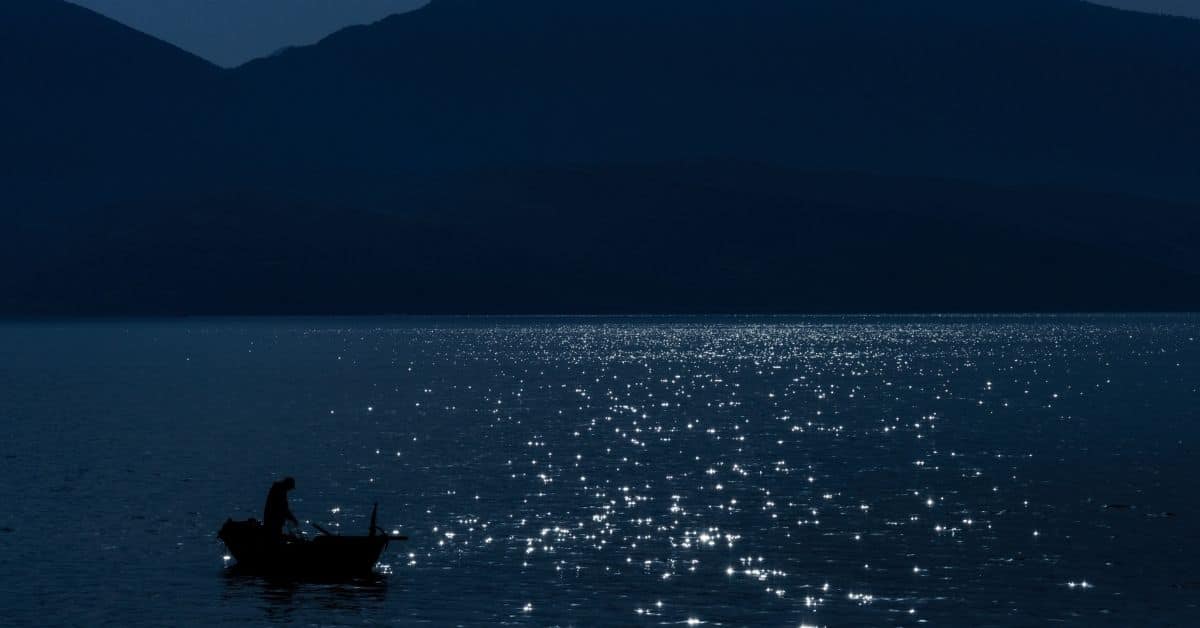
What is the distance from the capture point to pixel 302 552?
139 ft

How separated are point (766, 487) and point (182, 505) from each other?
1974 centimetres

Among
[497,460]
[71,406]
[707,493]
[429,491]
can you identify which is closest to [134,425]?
[71,406]

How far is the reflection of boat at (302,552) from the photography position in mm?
42125

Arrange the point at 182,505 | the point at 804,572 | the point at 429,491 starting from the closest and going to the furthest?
the point at 804,572, the point at 182,505, the point at 429,491

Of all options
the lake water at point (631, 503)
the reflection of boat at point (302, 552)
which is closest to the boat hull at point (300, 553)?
the reflection of boat at point (302, 552)

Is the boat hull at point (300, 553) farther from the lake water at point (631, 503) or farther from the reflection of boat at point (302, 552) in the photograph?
the lake water at point (631, 503)

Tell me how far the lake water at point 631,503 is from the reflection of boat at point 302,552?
75 cm

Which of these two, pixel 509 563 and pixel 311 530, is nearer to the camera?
pixel 509 563

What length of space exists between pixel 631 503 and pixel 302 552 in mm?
15744

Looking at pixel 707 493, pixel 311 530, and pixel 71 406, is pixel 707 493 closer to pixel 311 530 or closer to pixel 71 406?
pixel 311 530

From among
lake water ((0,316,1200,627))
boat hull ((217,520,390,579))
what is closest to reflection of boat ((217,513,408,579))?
boat hull ((217,520,390,579))

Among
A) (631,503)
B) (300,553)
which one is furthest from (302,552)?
(631,503)

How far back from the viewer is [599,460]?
69.7 metres

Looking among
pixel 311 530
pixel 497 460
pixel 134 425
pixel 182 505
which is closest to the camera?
pixel 311 530
